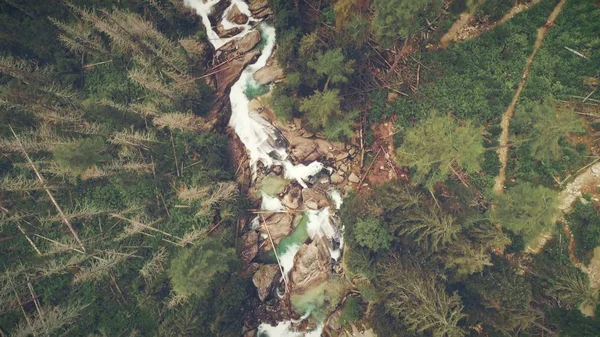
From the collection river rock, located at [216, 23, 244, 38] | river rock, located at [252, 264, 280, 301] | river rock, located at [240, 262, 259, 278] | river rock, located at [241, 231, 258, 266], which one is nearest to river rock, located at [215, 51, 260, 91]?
river rock, located at [216, 23, 244, 38]

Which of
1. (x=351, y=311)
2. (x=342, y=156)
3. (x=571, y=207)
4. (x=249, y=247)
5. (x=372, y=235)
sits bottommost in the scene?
(x=351, y=311)

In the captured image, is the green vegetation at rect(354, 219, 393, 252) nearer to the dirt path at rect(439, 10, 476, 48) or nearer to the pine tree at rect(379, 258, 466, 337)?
the pine tree at rect(379, 258, 466, 337)

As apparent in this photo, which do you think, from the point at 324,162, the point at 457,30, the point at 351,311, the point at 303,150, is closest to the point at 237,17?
the point at 303,150

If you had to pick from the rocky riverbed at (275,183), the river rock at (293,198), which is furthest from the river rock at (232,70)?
the river rock at (293,198)

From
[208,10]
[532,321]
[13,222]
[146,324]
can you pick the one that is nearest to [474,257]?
[532,321]

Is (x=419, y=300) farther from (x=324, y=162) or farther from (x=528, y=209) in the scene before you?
(x=324, y=162)

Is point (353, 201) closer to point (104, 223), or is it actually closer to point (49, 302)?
point (104, 223)
